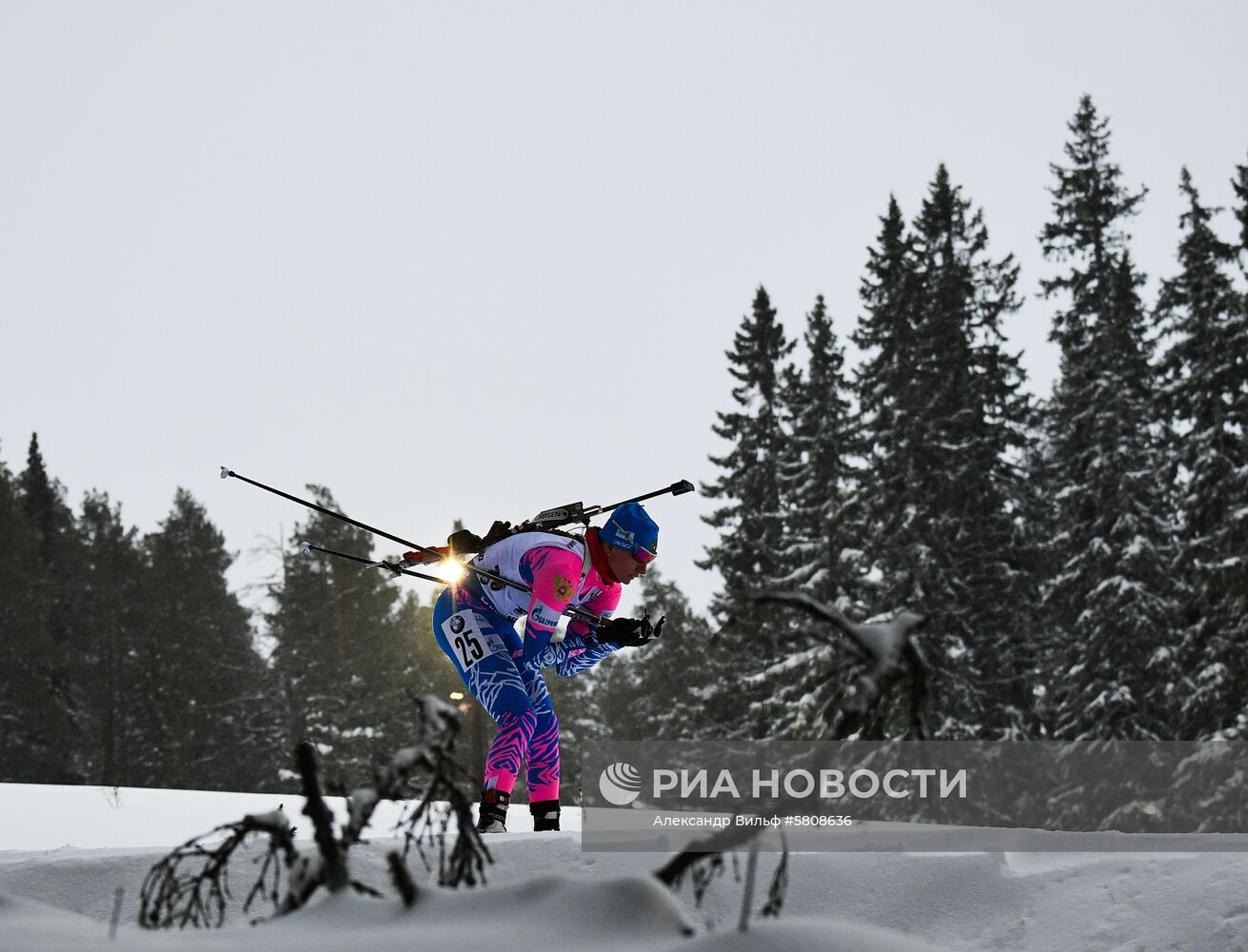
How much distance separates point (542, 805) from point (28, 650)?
116 feet

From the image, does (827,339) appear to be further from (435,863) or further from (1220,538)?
(435,863)

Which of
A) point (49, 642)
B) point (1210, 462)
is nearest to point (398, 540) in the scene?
point (1210, 462)

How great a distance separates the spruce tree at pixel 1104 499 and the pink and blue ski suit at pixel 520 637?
17.7m

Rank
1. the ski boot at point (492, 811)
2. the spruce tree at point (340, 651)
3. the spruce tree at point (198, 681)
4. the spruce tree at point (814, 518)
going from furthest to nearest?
the spruce tree at point (198, 681)
the spruce tree at point (340, 651)
the spruce tree at point (814, 518)
the ski boot at point (492, 811)

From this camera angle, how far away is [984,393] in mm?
26141

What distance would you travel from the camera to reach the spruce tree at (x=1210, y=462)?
19.9 metres

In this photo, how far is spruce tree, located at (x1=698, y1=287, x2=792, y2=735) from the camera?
27.7 m

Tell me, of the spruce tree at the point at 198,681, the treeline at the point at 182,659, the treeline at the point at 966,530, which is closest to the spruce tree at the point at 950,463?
the treeline at the point at 966,530

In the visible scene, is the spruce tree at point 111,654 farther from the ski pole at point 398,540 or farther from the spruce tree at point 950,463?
the ski pole at point 398,540

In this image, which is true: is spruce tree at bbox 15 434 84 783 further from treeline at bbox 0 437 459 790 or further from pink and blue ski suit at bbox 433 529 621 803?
pink and blue ski suit at bbox 433 529 621 803

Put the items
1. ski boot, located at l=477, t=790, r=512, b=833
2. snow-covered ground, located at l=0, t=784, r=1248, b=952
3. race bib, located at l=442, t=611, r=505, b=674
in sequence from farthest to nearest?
race bib, located at l=442, t=611, r=505, b=674, ski boot, located at l=477, t=790, r=512, b=833, snow-covered ground, located at l=0, t=784, r=1248, b=952

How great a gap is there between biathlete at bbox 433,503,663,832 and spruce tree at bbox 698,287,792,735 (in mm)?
20414

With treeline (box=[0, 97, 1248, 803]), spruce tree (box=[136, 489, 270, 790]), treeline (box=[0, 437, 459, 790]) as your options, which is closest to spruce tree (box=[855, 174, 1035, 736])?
treeline (box=[0, 97, 1248, 803])

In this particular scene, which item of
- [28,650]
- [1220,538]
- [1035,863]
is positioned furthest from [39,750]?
[1035,863]
